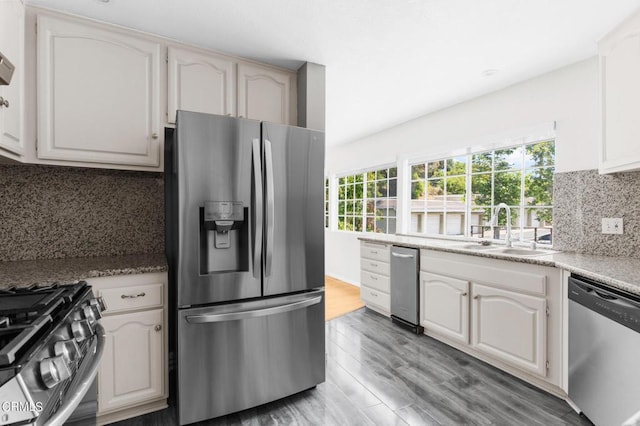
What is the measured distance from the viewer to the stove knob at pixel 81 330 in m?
1.05

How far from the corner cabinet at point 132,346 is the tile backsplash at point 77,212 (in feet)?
1.99

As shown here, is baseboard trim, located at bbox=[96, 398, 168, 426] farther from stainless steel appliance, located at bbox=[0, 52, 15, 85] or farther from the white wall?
the white wall

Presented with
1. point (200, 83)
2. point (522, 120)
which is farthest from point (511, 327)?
point (200, 83)

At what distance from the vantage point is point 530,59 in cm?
243

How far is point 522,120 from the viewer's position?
2.87 m

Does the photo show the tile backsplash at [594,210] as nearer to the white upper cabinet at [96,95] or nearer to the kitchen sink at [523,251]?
the kitchen sink at [523,251]

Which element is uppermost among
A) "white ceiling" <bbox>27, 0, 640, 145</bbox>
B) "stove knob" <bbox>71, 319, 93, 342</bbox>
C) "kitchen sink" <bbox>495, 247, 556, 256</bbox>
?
"white ceiling" <bbox>27, 0, 640, 145</bbox>

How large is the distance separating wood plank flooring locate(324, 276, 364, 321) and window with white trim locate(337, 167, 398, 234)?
0.97 metres

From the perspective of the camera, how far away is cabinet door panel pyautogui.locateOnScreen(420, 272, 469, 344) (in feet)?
8.59

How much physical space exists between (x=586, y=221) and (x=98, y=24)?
364 centimetres

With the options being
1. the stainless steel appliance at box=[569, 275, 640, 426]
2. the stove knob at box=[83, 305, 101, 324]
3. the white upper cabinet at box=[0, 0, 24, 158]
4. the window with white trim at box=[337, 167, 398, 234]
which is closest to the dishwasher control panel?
the stainless steel appliance at box=[569, 275, 640, 426]

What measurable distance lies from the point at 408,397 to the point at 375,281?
1.66 m

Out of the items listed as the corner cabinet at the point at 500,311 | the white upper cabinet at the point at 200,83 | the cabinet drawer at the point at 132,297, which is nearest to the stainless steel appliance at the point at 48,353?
the cabinet drawer at the point at 132,297

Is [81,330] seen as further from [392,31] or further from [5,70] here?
[392,31]
